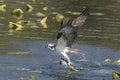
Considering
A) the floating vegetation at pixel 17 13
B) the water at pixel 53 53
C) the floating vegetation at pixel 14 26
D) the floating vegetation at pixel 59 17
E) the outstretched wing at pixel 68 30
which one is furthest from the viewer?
the floating vegetation at pixel 17 13

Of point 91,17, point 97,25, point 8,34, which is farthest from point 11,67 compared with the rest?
point 91,17

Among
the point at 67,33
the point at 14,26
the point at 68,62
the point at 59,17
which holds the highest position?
the point at 67,33

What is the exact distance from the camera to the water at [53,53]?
1780 cm

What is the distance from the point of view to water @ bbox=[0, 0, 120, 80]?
17.8m

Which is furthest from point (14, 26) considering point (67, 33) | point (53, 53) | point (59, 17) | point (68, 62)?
point (67, 33)

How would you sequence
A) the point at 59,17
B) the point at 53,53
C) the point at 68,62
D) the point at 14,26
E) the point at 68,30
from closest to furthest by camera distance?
the point at 68,30, the point at 68,62, the point at 53,53, the point at 14,26, the point at 59,17

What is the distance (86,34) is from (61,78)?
654 centimetres

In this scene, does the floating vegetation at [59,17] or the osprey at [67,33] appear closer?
the osprey at [67,33]

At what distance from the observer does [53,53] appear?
20266mm

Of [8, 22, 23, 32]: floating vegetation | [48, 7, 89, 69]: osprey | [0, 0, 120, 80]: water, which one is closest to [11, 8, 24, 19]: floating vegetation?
[0, 0, 120, 80]: water

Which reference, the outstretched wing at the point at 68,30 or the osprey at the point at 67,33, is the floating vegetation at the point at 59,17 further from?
the outstretched wing at the point at 68,30

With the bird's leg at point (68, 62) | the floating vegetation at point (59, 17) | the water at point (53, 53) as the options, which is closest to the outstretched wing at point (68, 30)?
the bird's leg at point (68, 62)

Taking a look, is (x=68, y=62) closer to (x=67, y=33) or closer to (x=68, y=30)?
(x=67, y=33)

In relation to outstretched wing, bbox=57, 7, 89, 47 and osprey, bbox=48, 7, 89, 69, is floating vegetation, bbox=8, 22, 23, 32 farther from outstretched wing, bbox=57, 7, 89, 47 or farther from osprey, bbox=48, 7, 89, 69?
outstretched wing, bbox=57, 7, 89, 47
